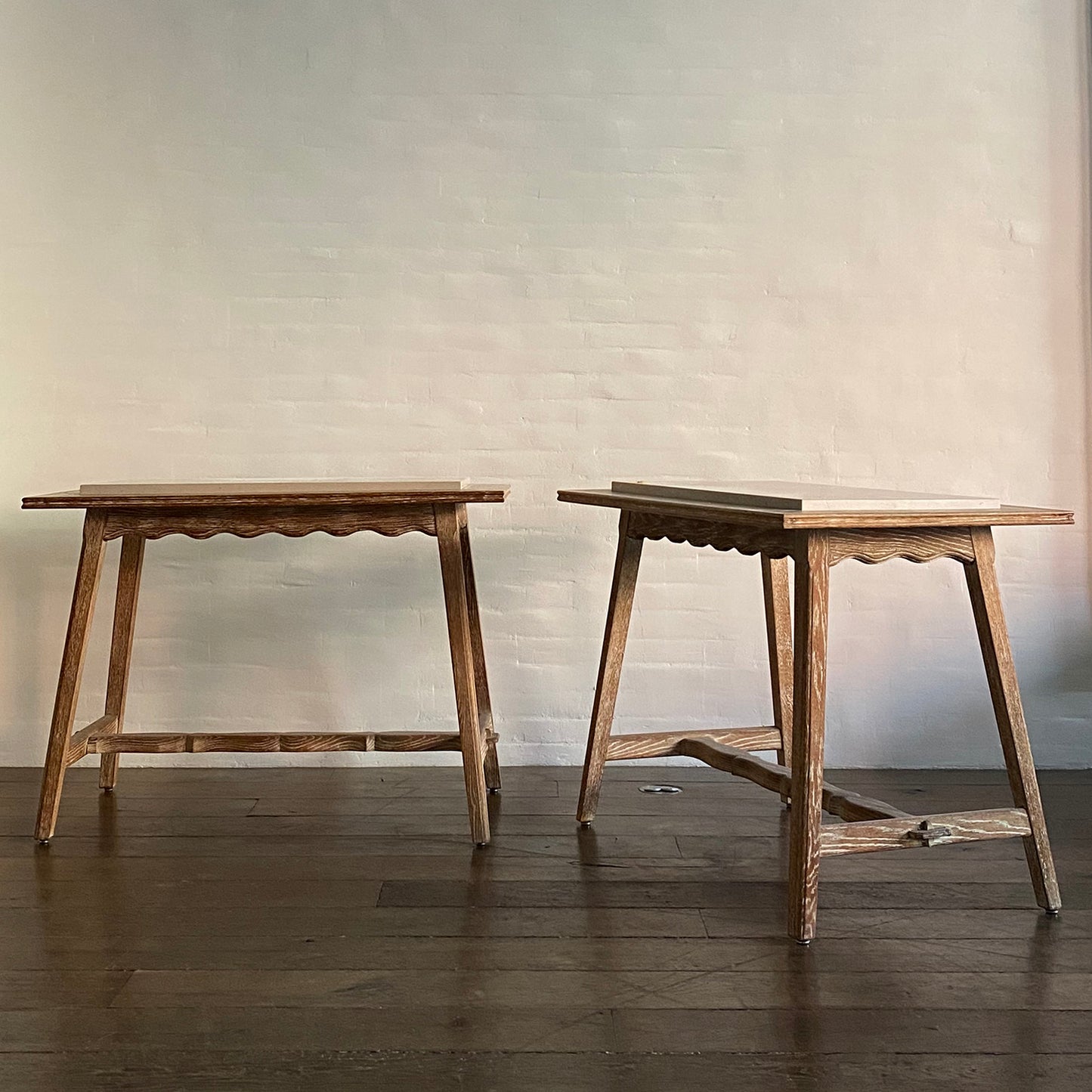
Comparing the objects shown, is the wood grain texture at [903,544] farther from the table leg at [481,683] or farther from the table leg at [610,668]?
the table leg at [481,683]

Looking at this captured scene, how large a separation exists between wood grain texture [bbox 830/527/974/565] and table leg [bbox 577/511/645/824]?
0.72 metres

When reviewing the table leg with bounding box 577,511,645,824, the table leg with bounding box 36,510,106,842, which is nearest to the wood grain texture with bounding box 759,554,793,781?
the table leg with bounding box 577,511,645,824

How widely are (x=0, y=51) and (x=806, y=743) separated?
2818 mm

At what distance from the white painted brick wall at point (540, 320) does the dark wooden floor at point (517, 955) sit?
53 cm

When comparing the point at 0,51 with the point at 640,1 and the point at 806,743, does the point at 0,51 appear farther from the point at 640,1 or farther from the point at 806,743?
the point at 806,743

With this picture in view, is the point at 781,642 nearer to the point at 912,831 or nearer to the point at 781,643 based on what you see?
the point at 781,643

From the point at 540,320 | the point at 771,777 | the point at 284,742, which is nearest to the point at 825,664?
the point at 771,777

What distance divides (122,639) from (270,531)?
29.8 inches

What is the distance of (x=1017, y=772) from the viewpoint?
6.59 ft

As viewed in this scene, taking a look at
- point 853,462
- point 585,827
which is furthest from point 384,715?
point 853,462

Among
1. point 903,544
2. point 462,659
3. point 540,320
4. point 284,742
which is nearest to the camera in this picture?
point 903,544

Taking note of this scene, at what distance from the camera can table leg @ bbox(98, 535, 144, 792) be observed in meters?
2.89

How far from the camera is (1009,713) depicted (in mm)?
1996

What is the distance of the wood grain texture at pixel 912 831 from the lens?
→ 6.26 feet
